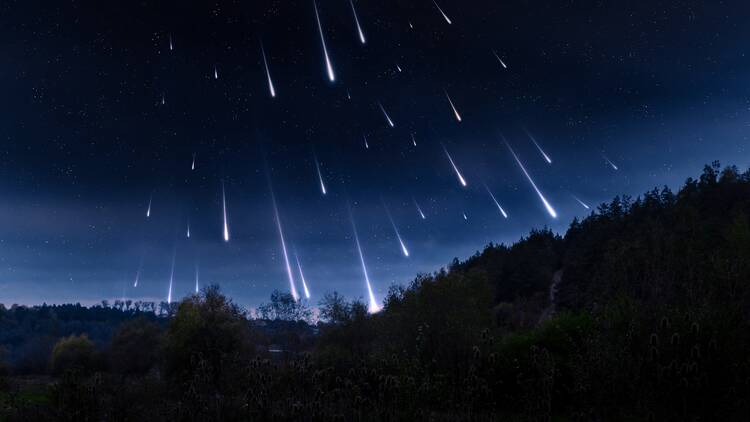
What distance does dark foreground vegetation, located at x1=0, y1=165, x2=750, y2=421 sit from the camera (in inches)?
446

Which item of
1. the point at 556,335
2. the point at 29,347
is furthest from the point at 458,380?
the point at 29,347

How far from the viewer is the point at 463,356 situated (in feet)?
59.9

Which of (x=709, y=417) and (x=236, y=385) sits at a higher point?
(x=236, y=385)

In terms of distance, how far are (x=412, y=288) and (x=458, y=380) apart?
4892cm

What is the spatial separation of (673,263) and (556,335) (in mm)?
64821

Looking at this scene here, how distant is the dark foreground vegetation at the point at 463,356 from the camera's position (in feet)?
37.2

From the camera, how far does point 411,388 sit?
34.6 ft

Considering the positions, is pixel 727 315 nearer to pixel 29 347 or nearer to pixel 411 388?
pixel 411 388

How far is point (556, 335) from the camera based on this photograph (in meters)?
34.2

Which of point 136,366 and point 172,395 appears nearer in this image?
point 172,395

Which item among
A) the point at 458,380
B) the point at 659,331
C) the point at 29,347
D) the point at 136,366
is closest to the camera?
the point at 659,331

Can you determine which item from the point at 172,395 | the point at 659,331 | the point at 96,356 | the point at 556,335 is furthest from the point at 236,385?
the point at 96,356

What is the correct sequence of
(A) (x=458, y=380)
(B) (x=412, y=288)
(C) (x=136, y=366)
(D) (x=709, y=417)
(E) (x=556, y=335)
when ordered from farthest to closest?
(C) (x=136, y=366), (B) (x=412, y=288), (E) (x=556, y=335), (A) (x=458, y=380), (D) (x=709, y=417)

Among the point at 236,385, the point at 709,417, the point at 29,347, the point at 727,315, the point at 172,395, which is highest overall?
the point at 29,347
